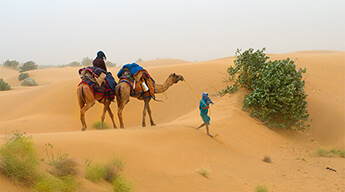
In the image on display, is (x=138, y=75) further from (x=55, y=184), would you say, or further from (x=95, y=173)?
(x=55, y=184)

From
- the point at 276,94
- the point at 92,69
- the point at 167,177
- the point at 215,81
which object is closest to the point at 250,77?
the point at 276,94

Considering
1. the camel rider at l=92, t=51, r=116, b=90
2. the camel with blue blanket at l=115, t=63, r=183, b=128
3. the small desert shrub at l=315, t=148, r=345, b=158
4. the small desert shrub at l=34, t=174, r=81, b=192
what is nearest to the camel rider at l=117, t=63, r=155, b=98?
the camel with blue blanket at l=115, t=63, r=183, b=128

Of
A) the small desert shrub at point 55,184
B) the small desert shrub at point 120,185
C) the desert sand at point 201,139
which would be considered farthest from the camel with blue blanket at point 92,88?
the small desert shrub at point 55,184

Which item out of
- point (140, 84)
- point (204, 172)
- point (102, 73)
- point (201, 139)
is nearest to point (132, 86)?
point (140, 84)

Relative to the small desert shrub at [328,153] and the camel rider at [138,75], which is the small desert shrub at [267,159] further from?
the camel rider at [138,75]

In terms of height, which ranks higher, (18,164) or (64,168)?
(18,164)

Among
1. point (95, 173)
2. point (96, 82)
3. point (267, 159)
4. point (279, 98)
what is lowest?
point (267, 159)

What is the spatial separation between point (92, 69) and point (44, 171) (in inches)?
253

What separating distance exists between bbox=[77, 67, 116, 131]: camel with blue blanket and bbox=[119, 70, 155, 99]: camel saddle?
0.66 meters

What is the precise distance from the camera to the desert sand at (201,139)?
22.6 ft

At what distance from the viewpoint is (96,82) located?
10.7 meters

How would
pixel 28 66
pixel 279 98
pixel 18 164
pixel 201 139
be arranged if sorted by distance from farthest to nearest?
pixel 28 66 → pixel 279 98 → pixel 201 139 → pixel 18 164

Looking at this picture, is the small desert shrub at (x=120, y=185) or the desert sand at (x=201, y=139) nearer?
the small desert shrub at (x=120, y=185)

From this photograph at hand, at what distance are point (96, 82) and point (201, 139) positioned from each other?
4.21 m
